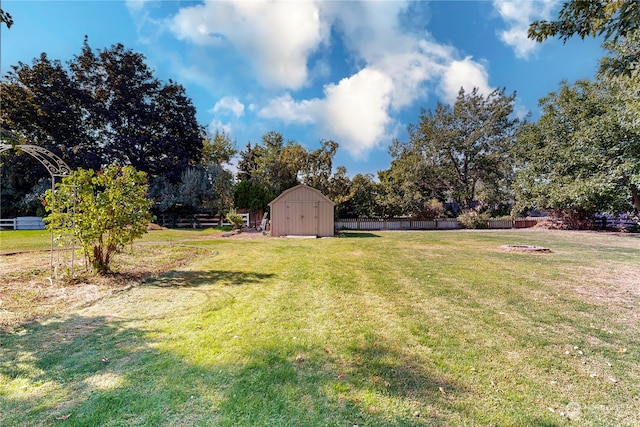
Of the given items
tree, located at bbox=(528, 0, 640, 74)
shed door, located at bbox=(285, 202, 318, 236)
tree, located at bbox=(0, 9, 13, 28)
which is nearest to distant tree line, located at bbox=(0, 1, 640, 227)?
shed door, located at bbox=(285, 202, 318, 236)

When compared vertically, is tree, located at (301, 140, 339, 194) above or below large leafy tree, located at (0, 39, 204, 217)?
below

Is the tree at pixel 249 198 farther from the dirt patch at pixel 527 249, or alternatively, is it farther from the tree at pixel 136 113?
the dirt patch at pixel 527 249

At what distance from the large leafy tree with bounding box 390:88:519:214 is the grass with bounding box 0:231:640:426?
18958mm

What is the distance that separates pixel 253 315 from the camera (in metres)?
3.90

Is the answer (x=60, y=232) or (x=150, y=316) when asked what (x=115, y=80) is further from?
(x=150, y=316)

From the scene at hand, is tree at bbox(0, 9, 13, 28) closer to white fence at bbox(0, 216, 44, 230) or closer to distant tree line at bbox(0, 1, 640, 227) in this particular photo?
distant tree line at bbox(0, 1, 640, 227)

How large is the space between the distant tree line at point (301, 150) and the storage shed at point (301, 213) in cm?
656

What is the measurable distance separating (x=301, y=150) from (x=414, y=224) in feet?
35.1

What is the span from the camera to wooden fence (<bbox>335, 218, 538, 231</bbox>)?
69.9 feet

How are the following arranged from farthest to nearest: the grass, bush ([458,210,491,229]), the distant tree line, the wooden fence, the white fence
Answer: bush ([458,210,491,229])
the wooden fence
the white fence
the distant tree line
the grass

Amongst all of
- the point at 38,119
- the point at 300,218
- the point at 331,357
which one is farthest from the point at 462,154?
the point at 38,119

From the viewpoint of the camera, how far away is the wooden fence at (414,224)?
838 inches

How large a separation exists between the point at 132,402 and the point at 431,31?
13.5 meters

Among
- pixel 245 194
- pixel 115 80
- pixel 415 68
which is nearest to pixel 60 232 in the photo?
pixel 415 68
